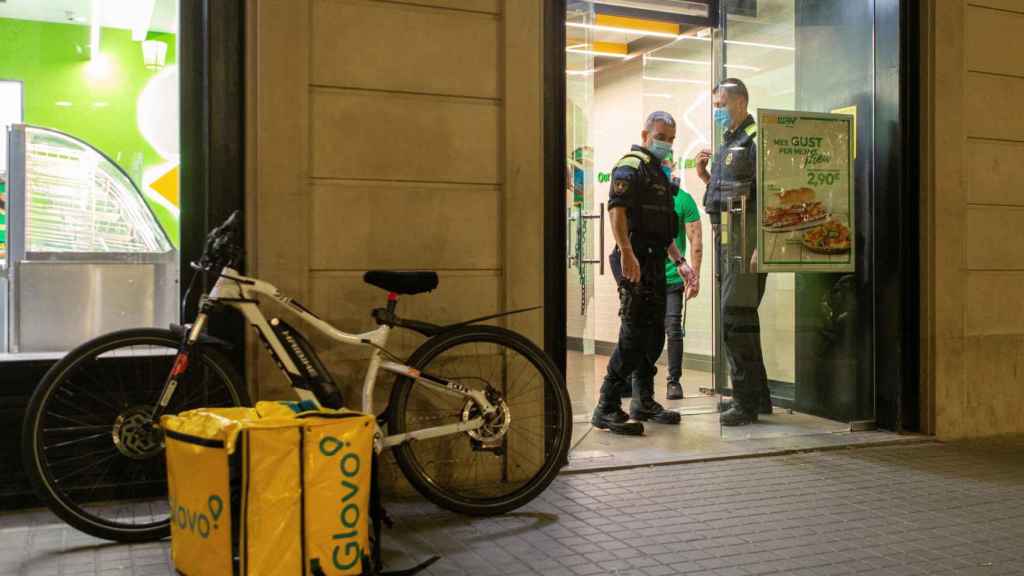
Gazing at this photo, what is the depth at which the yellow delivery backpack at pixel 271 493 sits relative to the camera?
318 centimetres

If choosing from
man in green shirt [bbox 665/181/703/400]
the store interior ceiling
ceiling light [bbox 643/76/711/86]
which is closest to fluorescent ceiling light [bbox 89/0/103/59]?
the store interior ceiling

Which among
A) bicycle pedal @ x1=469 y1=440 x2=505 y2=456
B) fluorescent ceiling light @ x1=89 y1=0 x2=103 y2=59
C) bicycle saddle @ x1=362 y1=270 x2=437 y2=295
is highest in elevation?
fluorescent ceiling light @ x1=89 y1=0 x2=103 y2=59

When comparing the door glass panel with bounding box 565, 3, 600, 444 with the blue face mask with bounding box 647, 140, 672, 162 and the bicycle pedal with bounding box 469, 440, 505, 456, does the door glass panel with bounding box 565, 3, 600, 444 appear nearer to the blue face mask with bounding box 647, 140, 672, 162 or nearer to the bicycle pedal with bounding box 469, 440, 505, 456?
the blue face mask with bounding box 647, 140, 672, 162

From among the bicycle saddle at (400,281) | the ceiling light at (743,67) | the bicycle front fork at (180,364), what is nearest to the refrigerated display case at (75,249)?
the bicycle front fork at (180,364)

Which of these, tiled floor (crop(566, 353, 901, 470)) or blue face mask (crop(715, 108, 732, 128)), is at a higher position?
blue face mask (crop(715, 108, 732, 128))

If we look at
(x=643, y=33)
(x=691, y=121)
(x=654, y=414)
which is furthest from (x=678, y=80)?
(x=654, y=414)

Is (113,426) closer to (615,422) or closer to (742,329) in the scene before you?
(615,422)

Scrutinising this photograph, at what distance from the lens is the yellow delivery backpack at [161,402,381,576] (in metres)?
3.18

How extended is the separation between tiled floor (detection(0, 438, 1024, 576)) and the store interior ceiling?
2234 millimetres

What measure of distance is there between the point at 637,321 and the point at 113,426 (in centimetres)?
319

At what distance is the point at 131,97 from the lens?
4715 millimetres

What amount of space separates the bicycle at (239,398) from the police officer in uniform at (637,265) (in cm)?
139

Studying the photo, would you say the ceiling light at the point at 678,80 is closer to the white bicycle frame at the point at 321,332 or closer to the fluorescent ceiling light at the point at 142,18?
the fluorescent ceiling light at the point at 142,18

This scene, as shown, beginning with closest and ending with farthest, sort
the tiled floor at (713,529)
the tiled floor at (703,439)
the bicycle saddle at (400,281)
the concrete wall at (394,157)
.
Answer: the tiled floor at (713,529) < the bicycle saddle at (400,281) < the concrete wall at (394,157) < the tiled floor at (703,439)
